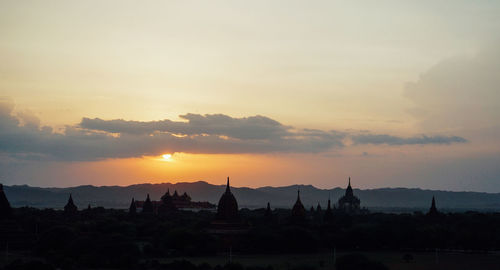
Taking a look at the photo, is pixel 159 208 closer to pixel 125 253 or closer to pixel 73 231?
pixel 73 231

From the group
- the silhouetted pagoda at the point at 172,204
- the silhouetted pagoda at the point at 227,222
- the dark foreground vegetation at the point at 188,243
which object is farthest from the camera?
the silhouetted pagoda at the point at 172,204

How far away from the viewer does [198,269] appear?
203 feet

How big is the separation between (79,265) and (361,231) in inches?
1498

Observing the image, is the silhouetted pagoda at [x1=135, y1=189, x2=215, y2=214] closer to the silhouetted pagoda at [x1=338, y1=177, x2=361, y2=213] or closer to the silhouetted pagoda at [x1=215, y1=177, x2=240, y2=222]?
the silhouetted pagoda at [x1=338, y1=177, x2=361, y2=213]

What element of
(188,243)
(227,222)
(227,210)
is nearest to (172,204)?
(227,210)

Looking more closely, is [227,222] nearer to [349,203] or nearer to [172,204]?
[172,204]

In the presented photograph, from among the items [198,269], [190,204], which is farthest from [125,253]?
[190,204]

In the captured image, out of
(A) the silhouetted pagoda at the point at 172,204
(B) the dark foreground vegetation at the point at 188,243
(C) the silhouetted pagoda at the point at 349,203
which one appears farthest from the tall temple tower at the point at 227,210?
(C) the silhouetted pagoda at the point at 349,203

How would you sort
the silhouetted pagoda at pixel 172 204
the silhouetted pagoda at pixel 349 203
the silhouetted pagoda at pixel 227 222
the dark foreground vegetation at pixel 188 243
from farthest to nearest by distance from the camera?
the silhouetted pagoda at pixel 349 203 → the silhouetted pagoda at pixel 172 204 → the silhouetted pagoda at pixel 227 222 → the dark foreground vegetation at pixel 188 243

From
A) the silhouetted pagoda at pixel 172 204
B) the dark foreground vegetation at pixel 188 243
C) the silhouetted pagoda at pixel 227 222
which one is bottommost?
the dark foreground vegetation at pixel 188 243

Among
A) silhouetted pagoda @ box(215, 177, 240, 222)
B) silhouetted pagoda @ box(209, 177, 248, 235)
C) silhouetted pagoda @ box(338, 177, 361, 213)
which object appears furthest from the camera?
silhouetted pagoda @ box(338, 177, 361, 213)

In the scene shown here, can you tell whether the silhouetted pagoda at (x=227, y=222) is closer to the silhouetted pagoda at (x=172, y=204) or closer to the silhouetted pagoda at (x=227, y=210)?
the silhouetted pagoda at (x=227, y=210)

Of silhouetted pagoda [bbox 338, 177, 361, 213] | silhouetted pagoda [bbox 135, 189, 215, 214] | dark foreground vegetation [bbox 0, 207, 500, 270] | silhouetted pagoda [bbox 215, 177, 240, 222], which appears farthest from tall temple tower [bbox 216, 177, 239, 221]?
silhouetted pagoda [bbox 338, 177, 361, 213]

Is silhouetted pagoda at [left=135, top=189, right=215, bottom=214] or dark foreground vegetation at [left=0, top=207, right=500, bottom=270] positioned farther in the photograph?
silhouetted pagoda at [left=135, top=189, right=215, bottom=214]
